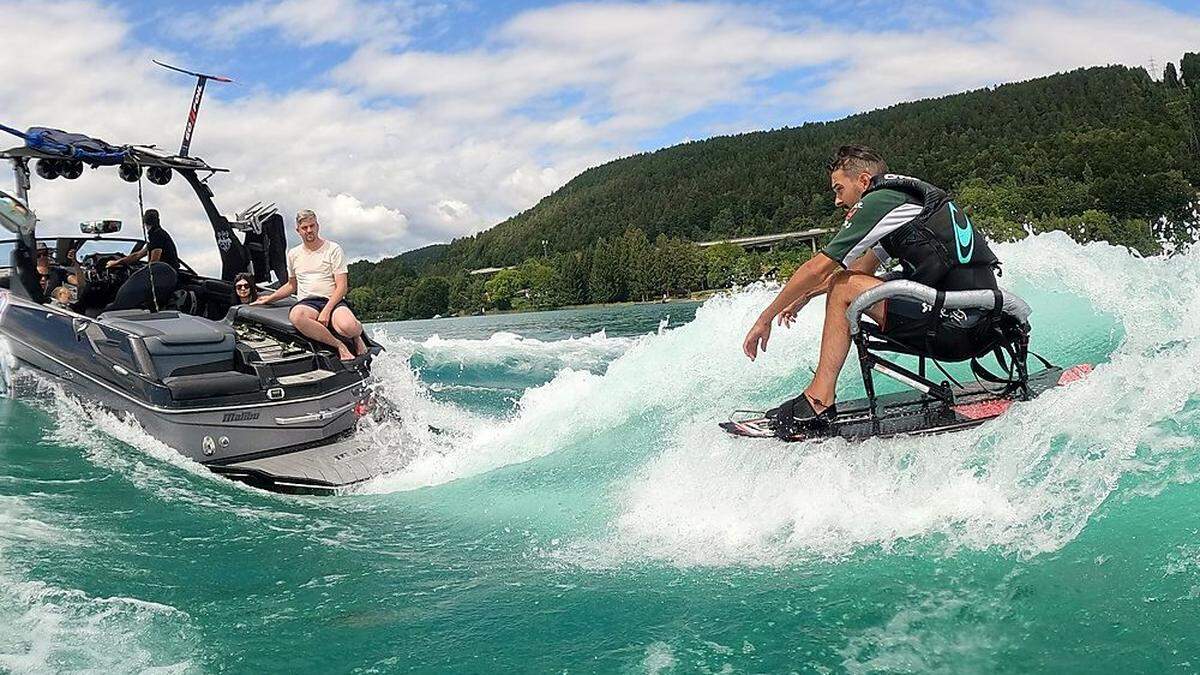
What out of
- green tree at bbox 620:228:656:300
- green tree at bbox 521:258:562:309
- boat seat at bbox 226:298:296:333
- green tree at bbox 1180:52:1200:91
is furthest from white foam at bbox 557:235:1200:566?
green tree at bbox 1180:52:1200:91

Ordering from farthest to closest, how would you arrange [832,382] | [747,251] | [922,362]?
[747,251] → [922,362] → [832,382]

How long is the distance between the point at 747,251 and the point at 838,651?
5429 inches

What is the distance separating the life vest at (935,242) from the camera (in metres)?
4.97

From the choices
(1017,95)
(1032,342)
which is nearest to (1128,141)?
(1017,95)

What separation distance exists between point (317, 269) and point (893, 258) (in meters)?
5.98

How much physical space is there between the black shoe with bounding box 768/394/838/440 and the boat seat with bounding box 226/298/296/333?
5688mm

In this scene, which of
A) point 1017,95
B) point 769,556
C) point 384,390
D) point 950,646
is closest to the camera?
point 950,646

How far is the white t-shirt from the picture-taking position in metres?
9.23

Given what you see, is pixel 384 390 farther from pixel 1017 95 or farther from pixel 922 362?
pixel 1017 95

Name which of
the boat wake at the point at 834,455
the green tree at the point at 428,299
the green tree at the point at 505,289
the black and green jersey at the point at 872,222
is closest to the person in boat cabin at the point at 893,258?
the black and green jersey at the point at 872,222

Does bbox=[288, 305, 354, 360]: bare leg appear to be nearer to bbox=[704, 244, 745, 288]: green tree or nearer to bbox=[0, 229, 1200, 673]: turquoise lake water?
bbox=[0, 229, 1200, 673]: turquoise lake water

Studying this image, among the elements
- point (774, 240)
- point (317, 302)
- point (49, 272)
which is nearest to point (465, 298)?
point (774, 240)

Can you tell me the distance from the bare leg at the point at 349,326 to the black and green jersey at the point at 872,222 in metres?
5.36

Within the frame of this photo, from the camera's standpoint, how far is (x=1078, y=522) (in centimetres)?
430
